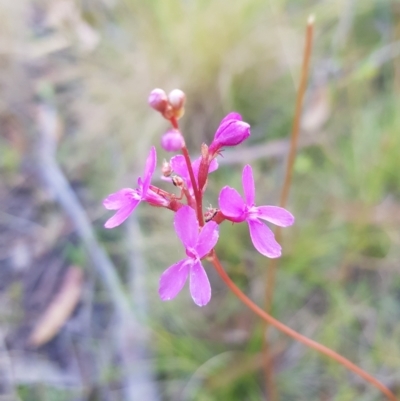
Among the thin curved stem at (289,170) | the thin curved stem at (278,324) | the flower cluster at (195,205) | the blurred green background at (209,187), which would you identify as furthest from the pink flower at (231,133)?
the blurred green background at (209,187)

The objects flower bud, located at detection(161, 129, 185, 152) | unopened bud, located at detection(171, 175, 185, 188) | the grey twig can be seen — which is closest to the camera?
flower bud, located at detection(161, 129, 185, 152)

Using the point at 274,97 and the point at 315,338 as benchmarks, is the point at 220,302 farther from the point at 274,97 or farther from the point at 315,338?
the point at 274,97

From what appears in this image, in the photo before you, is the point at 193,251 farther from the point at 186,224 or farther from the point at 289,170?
the point at 289,170

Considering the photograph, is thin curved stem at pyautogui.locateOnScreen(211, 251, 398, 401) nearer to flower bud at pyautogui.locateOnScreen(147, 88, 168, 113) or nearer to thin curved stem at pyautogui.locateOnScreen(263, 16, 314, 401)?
flower bud at pyautogui.locateOnScreen(147, 88, 168, 113)

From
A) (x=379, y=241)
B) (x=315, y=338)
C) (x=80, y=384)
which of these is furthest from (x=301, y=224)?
(x=80, y=384)

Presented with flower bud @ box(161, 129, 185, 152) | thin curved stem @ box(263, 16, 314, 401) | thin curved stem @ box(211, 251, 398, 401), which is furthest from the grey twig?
flower bud @ box(161, 129, 185, 152)
